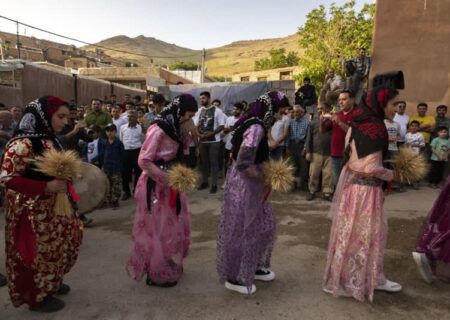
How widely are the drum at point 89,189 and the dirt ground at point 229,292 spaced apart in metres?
0.47

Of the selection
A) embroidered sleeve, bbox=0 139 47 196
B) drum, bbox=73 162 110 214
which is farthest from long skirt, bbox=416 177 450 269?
drum, bbox=73 162 110 214

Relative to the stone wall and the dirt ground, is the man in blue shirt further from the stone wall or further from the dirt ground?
the stone wall

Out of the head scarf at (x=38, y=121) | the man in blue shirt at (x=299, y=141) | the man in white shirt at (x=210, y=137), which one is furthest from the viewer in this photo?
the man in white shirt at (x=210, y=137)

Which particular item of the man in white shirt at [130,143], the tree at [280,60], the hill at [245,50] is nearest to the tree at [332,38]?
the man in white shirt at [130,143]

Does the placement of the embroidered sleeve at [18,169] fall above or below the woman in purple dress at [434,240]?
above

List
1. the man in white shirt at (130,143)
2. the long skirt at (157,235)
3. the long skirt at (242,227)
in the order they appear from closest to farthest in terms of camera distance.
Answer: the long skirt at (242,227) < the long skirt at (157,235) < the man in white shirt at (130,143)

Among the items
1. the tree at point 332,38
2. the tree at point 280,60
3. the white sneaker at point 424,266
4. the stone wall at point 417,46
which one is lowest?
the white sneaker at point 424,266

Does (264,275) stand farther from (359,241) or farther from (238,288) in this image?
(359,241)

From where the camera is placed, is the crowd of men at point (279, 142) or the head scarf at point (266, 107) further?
the crowd of men at point (279, 142)

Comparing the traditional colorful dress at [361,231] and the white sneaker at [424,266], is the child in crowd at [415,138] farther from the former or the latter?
the traditional colorful dress at [361,231]

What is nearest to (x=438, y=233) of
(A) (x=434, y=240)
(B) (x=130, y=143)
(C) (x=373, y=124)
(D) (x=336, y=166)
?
(A) (x=434, y=240)

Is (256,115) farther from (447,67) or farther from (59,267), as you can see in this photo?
(447,67)

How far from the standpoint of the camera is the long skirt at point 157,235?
3.31 metres

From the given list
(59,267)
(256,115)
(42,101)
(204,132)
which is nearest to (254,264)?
(256,115)
